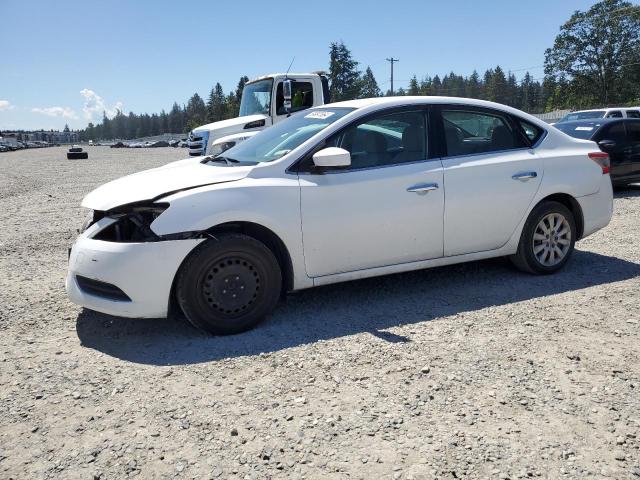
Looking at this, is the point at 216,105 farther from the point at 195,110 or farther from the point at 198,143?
the point at 198,143

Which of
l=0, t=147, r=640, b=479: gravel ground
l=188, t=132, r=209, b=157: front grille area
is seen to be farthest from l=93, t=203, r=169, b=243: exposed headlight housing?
l=188, t=132, r=209, b=157: front grille area

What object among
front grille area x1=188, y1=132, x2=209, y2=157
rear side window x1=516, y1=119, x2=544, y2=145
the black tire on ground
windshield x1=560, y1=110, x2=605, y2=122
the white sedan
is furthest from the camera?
the black tire on ground

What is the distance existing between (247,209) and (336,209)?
0.71 metres

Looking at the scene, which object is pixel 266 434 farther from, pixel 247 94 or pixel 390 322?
pixel 247 94

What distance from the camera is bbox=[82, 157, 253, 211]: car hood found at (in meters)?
3.98

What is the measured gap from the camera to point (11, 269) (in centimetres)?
612

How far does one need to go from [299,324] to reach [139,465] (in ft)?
6.25

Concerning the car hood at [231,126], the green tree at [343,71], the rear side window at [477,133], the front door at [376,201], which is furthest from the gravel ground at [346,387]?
the green tree at [343,71]

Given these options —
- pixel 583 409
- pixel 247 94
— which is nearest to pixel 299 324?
pixel 583 409

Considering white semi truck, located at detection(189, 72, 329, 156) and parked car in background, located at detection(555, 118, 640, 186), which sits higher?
white semi truck, located at detection(189, 72, 329, 156)

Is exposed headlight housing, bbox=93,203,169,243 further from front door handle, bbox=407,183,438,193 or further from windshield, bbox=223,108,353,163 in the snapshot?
front door handle, bbox=407,183,438,193

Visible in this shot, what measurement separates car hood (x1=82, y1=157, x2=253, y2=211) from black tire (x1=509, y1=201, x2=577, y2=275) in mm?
2716

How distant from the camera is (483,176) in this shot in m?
4.90

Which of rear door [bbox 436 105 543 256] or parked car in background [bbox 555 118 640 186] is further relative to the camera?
parked car in background [bbox 555 118 640 186]
